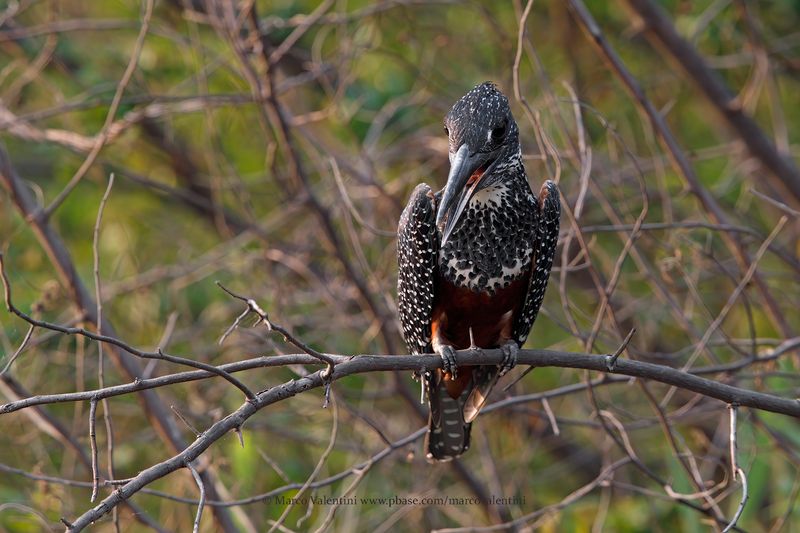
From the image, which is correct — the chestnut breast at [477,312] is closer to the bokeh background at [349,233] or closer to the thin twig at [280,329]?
the bokeh background at [349,233]

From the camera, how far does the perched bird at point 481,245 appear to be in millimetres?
3139

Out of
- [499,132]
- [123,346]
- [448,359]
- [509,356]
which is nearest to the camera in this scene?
[123,346]

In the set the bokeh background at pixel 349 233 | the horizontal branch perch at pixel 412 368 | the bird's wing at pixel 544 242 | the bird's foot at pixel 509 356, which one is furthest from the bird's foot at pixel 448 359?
the bokeh background at pixel 349 233

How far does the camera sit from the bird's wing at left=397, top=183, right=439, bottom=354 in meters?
3.27

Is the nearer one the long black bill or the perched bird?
the long black bill

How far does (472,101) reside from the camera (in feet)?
10.4

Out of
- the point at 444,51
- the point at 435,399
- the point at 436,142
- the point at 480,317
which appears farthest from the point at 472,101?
the point at 444,51

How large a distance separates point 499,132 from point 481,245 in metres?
0.36

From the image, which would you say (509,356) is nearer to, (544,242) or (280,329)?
(544,242)

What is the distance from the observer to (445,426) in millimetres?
3666

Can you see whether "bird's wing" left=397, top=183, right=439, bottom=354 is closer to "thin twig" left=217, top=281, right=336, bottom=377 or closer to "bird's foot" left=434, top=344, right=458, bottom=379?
"bird's foot" left=434, top=344, right=458, bottom=379

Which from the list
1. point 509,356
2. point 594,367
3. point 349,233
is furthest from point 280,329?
point 349,233

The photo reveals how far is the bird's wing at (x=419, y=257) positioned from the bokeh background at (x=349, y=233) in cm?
83

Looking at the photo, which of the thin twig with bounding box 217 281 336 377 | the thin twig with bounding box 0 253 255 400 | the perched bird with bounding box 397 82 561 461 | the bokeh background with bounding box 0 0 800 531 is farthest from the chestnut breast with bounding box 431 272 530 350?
the thin twig with bounding box 0 253 255 400
